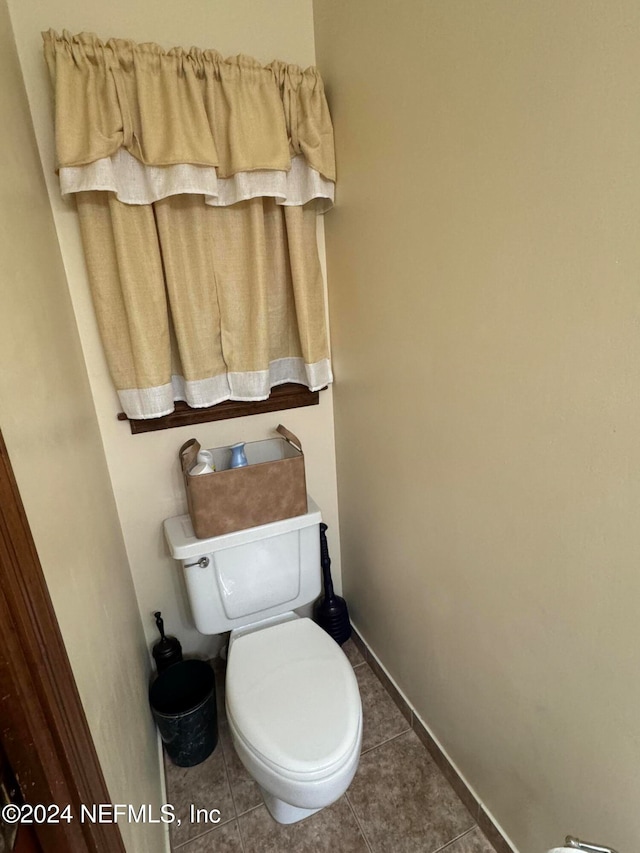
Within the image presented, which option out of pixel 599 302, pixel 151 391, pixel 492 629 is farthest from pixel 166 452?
pixel 599 302

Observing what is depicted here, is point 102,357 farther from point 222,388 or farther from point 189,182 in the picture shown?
point 189,182

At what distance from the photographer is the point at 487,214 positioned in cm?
88

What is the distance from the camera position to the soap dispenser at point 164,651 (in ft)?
5.22

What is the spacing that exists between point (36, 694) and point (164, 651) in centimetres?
116

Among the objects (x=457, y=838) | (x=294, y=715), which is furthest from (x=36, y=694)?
(x=457, y=838)

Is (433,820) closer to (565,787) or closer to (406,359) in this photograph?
(565,787)

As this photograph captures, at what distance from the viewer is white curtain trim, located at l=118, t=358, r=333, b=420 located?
137 cm

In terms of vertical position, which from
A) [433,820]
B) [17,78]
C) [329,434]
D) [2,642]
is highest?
[17,78]

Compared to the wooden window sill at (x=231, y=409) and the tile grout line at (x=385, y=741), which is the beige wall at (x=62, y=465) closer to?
the wooden window sill at (x=231, y=409)

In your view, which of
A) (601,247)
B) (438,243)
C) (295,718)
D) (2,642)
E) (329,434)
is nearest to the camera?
(2,642)

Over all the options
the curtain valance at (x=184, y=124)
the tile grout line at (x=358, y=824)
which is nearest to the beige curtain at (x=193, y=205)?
the curtain valance at (x=184, y=124)

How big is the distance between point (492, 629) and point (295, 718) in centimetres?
56

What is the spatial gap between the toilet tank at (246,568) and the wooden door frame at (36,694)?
0.76m

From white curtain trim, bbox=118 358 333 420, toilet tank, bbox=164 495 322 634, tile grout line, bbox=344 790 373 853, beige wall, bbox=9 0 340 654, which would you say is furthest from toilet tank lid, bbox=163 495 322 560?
tile grout line, bbox=344 790 373 853
